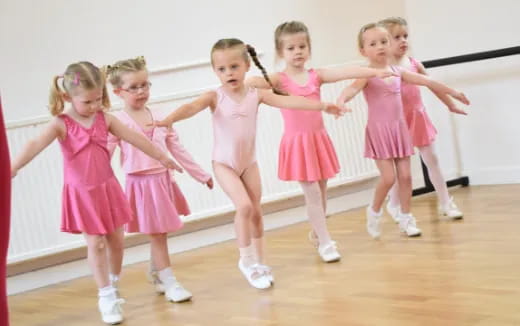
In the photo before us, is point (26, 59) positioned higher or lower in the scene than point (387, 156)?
higher

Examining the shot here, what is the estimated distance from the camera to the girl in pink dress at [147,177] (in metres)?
3.14

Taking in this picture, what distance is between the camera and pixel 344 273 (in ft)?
10.4

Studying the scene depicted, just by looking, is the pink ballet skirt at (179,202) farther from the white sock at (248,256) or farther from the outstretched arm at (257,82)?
the outstretched arm at (257,82)

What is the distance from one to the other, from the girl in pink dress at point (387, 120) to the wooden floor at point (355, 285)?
239mm

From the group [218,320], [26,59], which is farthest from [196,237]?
[218,320]

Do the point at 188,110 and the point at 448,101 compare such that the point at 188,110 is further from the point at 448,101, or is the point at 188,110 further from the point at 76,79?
the point at 448,101

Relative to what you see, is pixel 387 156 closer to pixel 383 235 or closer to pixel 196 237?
pixel 383 235

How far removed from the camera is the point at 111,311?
2910mm

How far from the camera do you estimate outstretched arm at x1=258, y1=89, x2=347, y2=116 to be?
296 cm

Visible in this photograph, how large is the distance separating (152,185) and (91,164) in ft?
1.13

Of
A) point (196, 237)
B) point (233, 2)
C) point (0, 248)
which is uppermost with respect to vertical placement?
point (233, 2)

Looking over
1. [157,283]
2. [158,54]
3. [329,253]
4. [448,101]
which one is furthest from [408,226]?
[158,54]

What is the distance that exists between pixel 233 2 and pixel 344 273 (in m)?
2.42

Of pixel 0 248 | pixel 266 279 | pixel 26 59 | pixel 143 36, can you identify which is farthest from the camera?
pixel 143 36
